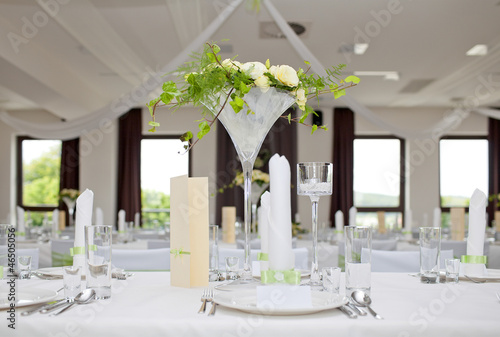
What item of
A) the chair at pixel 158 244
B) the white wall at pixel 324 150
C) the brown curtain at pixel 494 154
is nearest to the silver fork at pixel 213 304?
the chair at pixel 158 244

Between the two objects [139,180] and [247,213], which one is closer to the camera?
[247,213]

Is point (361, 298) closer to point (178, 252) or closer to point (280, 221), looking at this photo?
point (280, 221)

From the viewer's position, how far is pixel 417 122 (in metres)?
10.6

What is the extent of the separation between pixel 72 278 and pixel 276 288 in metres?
0.53

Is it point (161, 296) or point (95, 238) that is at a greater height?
point (95, 238)

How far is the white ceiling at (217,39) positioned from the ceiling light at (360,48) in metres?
0.11

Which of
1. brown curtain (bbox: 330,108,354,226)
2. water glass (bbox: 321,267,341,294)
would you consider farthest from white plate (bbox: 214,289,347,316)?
brown curtain (bbox: 330,108,354,226)

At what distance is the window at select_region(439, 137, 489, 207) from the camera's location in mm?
10906

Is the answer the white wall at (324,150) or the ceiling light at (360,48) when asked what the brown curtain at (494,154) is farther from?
the ceiling light at (360,48)

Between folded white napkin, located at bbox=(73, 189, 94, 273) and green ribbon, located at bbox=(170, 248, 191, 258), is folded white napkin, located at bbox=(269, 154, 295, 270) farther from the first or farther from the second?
folded white napkin, located at bbox=(73, 189, 94, 273)

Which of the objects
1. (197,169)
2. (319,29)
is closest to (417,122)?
(197,169)

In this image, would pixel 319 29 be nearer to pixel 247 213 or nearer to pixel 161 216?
pixel 247 213

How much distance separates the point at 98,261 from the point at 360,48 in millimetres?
5813

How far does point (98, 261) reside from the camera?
4.18 ft
